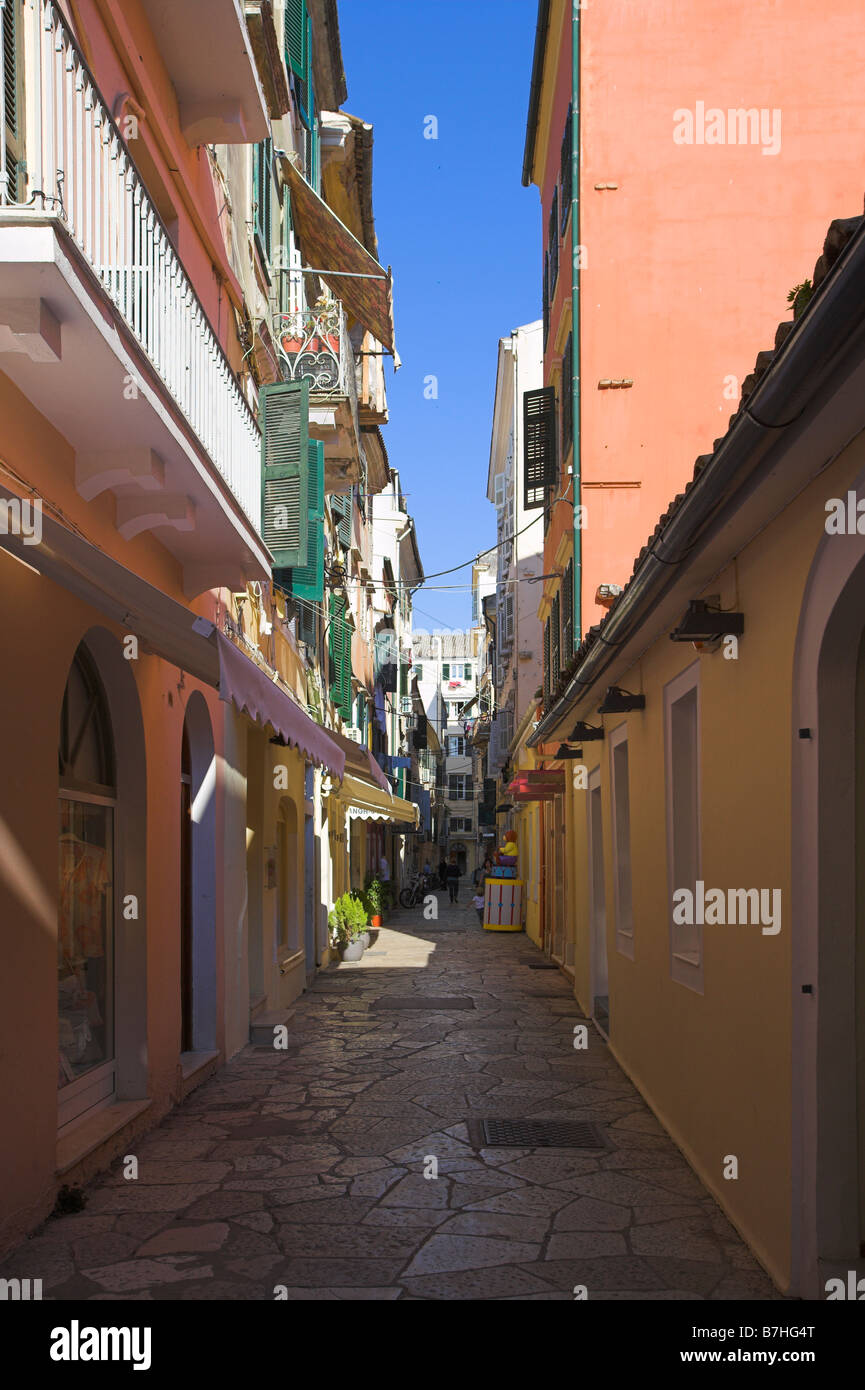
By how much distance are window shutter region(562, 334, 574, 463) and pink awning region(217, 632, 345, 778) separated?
7616 millimetres

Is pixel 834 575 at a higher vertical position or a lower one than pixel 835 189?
lower

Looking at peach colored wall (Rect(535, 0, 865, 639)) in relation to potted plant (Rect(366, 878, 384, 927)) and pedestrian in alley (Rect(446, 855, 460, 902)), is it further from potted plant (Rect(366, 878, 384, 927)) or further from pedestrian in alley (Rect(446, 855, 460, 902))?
pedestrian in alley (Rect(446, 855, 460, 902))

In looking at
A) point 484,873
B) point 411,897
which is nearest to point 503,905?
point 411,897

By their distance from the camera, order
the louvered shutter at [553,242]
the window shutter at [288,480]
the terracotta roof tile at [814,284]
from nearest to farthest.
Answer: the terracotta roof tile at [814,284], the window shutter at [288,480], the louvered shutter at [553,242]

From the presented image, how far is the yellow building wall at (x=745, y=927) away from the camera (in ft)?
18.1

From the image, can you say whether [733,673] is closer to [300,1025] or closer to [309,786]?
[300,1025]

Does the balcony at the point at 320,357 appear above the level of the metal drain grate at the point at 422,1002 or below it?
above

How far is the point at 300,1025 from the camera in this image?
13961mm

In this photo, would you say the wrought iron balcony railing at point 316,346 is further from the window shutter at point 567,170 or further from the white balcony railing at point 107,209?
the white balcony railing at point 107,209

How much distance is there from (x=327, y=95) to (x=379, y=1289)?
20.1 m

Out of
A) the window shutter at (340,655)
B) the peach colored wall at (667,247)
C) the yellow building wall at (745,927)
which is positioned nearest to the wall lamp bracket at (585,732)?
the peach colored wall at (667,247)

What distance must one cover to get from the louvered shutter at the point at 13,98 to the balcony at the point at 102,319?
0.01 meters

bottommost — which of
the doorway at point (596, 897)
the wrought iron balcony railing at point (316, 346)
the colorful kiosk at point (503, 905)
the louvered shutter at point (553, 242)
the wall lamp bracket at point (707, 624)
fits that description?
the colorful kiosk at point (503, 905)

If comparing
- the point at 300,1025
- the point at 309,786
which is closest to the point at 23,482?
the point at 300,1025
